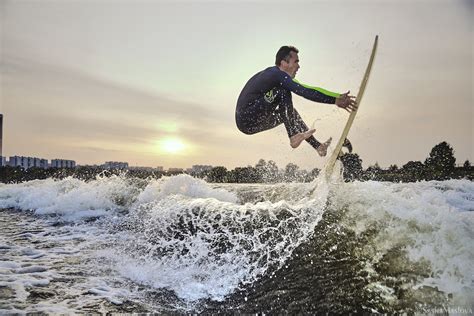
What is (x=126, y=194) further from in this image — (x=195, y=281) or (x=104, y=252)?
(x=195, y=281)

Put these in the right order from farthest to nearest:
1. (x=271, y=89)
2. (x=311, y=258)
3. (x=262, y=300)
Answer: (x=271, y=89), (x=311, y=258), (x=262, y=300)

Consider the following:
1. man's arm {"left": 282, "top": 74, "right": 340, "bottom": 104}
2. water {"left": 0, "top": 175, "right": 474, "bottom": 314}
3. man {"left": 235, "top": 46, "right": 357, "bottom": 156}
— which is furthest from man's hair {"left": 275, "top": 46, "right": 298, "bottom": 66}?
water {"left": 0, "top": 175, "right": 474, "bottom": 314}

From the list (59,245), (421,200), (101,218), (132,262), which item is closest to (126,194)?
(101,218)

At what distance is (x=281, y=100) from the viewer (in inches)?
263

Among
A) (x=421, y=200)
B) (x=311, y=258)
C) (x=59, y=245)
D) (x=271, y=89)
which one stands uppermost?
(x=271, y=89)

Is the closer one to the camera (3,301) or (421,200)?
(3,301)

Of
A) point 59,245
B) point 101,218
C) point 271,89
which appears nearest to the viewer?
point 271,89

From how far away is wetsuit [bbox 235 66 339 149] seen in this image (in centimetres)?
645

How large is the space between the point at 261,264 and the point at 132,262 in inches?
100

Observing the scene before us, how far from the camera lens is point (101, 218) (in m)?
11.1

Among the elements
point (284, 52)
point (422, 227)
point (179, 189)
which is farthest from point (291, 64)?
point (179, 189)

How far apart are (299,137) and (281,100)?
2.88ft

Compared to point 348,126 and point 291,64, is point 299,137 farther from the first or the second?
point 291,64

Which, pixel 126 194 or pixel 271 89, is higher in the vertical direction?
pixel 271 89
